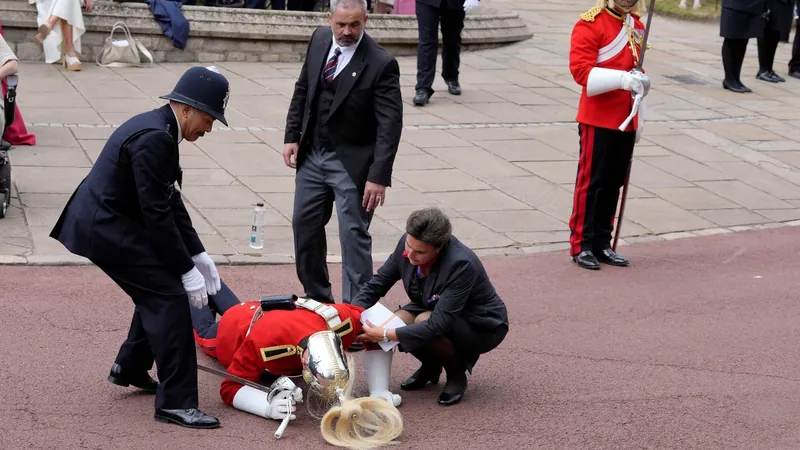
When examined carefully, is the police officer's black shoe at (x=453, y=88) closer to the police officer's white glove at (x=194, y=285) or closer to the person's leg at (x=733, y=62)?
the person's leg at (x=733, y=62)

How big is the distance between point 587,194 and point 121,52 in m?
6.63

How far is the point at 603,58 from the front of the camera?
25.2ft

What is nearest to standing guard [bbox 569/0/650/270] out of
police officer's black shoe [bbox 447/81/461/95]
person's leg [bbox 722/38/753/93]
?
police officer's black shoe [bbox 447/81/461/95]

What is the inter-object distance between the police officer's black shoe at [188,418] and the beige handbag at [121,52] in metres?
8.33

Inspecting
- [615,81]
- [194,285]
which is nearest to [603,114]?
[615,81]

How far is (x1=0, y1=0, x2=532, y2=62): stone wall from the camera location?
12.6 metres

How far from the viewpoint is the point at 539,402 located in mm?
5570

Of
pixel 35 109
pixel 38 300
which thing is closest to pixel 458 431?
pixel 38 300

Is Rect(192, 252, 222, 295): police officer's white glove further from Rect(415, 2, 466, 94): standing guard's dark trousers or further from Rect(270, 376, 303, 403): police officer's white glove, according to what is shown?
Rect(415, 2, 466, 94): standing guard's dark trousers

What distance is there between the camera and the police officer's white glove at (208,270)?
17.2 ft

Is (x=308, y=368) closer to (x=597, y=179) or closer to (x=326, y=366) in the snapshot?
(x=326, y=366)

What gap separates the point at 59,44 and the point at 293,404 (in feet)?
27.6

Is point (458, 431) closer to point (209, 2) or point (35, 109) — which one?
point (35, 109)

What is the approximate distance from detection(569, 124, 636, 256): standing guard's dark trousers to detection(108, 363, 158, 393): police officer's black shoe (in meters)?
3.59
